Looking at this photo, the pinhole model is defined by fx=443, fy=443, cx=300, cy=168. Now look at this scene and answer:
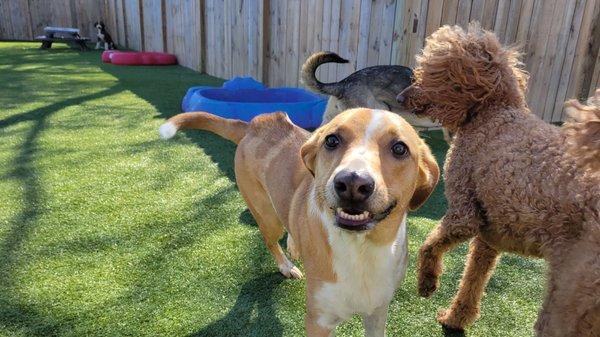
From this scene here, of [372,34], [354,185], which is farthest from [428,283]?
[372,34]

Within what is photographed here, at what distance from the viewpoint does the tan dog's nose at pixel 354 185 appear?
157 cm

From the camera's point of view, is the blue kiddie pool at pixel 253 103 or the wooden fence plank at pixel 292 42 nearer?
the blue kiddie pool at pixel 253 103

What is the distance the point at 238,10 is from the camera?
9109 millimetres

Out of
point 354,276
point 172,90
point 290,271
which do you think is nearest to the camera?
point 354,276

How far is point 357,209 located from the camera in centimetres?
166

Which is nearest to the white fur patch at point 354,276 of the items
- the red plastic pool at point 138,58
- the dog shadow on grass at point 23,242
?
the dog shadow on grass at point 23,242

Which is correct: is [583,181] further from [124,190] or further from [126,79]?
[126,79]

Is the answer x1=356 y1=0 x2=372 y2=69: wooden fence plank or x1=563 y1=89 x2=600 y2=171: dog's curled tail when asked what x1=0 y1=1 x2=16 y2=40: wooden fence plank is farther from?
x1=563 y1=89 x2=600 y2=171: dog's curled tail

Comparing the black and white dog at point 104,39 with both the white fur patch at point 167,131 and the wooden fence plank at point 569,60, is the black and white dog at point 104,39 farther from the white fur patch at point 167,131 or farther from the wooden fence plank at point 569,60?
the white fur patch at point 167,131

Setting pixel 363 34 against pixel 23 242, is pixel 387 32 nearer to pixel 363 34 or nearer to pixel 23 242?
pixel 363 34

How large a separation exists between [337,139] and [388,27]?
4635mm

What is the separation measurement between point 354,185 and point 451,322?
4.83 ft

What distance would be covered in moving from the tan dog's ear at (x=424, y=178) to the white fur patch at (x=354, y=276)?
9.4 inches

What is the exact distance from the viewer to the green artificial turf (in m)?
2.55
